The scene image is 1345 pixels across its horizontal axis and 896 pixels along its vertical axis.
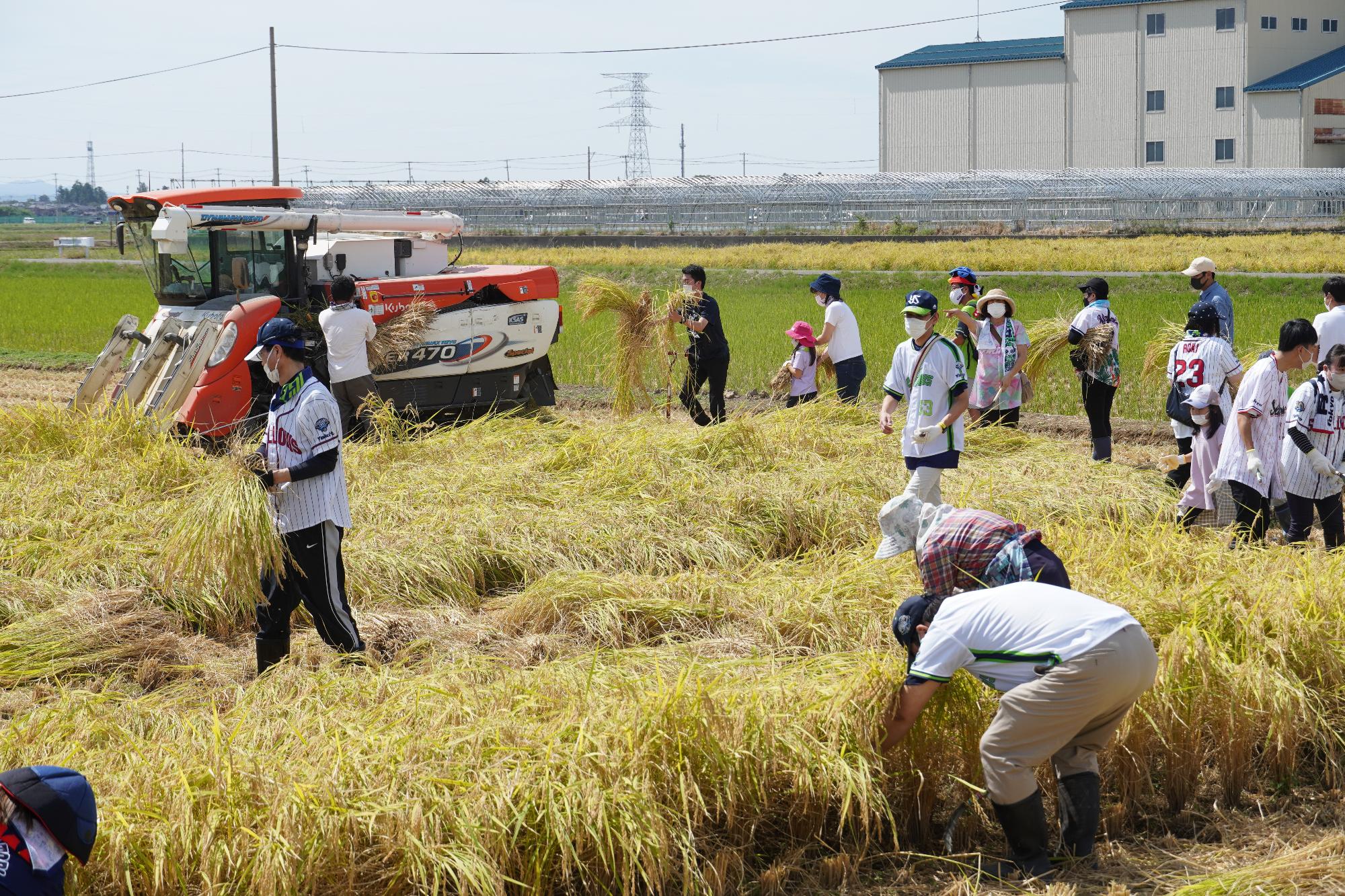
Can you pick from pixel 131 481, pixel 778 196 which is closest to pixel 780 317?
pixel 131 481

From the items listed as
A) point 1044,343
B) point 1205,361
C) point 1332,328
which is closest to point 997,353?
point 1044,343

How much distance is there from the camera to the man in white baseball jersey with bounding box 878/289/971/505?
6781 millimetres

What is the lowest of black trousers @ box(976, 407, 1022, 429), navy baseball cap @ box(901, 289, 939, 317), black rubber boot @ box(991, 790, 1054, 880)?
black rubber boot @ box(991, 790, 1054, 880)

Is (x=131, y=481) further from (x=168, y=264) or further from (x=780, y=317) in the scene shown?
(x=780, y=317)

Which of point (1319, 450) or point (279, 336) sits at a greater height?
point (279, 336)

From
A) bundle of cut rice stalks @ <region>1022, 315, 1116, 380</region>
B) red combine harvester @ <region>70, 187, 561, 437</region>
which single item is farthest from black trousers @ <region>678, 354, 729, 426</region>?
bundle of cut rice stalks @ <region>1022, 315, 1116, 380</region>

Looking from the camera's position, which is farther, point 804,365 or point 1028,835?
point 804,365

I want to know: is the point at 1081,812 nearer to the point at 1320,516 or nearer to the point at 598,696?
the point at 598,696

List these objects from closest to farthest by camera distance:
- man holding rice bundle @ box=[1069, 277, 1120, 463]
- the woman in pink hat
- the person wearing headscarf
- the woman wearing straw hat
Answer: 1. the person wearing headscarf
2. man holding rice bundle @ box=[1069, 277, 1120, 463]
3. the woman wearing straw hat
4. the woman in pink hat

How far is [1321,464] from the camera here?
20.1ft

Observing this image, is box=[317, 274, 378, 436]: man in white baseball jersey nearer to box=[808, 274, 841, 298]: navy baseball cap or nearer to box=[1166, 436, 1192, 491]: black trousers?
box=[808, 274, 841, 298]: navy baseball cap

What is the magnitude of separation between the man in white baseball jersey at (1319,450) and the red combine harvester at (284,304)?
7.28m

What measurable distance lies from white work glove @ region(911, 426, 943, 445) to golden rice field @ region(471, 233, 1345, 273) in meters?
23.4

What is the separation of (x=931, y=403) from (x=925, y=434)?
0.19m
